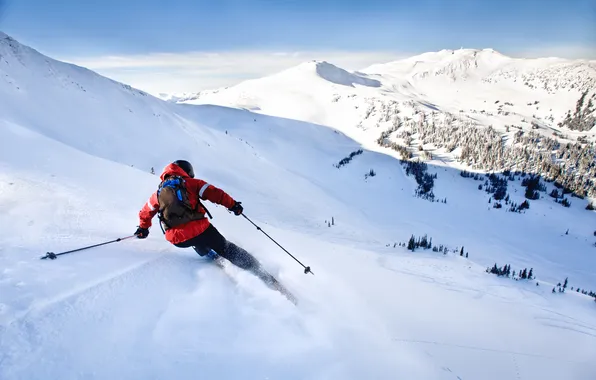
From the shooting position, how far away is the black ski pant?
4.81 meters

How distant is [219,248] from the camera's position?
16.0 ft

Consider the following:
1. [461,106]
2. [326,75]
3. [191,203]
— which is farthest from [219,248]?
[461,106]

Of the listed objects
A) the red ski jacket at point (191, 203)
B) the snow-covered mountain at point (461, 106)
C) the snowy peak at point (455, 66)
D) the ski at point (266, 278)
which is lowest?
the ski at point (266, 278)

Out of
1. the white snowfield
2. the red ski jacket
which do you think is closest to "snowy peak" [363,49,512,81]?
the white snowfield

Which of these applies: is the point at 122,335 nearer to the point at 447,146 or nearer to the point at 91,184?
the point at 91,184

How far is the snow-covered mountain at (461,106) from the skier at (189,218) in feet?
131

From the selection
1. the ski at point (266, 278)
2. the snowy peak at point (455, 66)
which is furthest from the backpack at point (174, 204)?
the snowy peak at point (455, 66)

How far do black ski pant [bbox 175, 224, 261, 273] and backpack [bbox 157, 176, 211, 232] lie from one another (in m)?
0.33

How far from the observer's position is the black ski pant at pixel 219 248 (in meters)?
4.81

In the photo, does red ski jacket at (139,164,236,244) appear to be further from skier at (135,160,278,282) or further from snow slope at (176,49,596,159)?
snow slope at (176,49,596,159)

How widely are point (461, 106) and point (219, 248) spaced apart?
128943 millimetres

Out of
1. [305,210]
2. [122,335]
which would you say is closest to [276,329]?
[122,335]

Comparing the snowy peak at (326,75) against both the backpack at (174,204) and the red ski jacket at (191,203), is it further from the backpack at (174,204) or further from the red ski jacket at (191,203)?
the backpack at (174,204)

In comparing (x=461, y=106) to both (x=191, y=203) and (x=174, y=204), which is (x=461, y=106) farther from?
(x=174, y=204)
